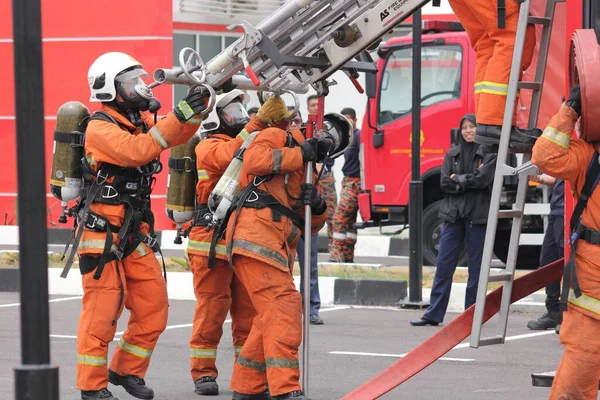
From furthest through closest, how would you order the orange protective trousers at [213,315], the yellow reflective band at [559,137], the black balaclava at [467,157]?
the black balaclava at [467,157], the orange protective trousers at [213,315], the yellow reflective band at [559,137]

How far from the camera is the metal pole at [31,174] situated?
371 centimetres

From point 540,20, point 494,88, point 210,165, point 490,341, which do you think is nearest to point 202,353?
point 210,165

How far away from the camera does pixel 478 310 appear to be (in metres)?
5.59

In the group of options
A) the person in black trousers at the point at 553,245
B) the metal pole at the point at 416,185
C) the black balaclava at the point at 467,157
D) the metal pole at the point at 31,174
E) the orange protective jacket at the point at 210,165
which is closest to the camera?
the metal pole at the point at 31,174

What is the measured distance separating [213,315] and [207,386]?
0.44 metres

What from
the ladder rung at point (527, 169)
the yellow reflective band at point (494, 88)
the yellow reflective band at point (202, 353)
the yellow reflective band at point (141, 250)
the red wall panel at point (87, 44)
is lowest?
the yellow reflective band at point (202, 353)

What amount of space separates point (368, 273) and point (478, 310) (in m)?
6.97

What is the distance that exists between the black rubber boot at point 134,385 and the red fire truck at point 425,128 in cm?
660

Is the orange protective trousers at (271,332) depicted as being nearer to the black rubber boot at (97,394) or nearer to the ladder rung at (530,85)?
the black rubber boot at (97,394)

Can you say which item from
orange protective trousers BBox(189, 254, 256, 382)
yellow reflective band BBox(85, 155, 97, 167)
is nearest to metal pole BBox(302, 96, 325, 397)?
orange protective trousers BBox(189, 254, 256, 382)

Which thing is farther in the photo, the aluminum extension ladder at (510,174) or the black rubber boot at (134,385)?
the black rubber boot at (134,385)

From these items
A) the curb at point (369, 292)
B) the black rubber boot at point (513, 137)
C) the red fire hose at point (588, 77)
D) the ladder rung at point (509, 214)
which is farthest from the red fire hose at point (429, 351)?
the curb at point (369, 292)

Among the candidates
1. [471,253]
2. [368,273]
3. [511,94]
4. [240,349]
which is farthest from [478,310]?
[368,273]

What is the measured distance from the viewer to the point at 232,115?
7.64 meters
